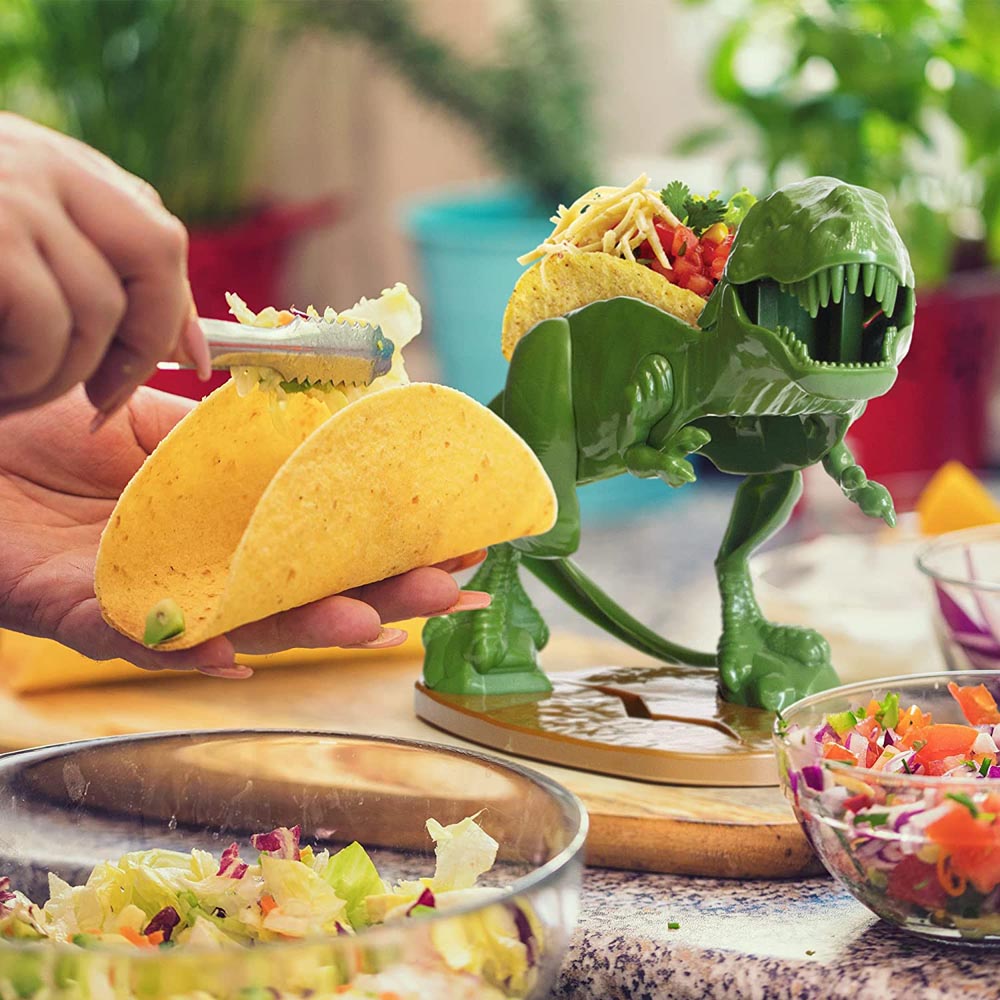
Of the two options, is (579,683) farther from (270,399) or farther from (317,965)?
(317,965)

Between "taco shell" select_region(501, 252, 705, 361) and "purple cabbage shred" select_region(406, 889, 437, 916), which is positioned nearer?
"purple cabbage shred" select_region(406, 889, 437, 916)

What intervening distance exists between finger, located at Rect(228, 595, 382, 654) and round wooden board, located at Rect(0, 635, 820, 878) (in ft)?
0.48

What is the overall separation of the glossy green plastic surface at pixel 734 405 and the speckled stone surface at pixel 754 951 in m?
0.17

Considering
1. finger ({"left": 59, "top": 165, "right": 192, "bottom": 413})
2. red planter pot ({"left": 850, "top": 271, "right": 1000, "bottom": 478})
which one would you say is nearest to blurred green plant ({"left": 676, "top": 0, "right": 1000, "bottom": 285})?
red planter pot ({"left": 850, "top": 271, "right": 1000, "bottom": 478})

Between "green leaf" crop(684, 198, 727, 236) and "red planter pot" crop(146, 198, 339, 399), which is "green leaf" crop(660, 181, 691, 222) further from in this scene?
"red planter pot" crop(146, 198, 339, 399)

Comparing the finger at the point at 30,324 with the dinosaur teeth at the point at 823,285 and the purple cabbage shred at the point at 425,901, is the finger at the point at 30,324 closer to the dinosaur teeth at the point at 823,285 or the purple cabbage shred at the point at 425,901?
the purple cabbage shred at the point at 425,901

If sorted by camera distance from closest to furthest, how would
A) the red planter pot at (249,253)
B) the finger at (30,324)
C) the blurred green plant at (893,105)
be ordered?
1. the finger at (30,324)
2. the blurred green plant at (893,105)
3. the red planter pot at (249,253)

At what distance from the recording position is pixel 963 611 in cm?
106

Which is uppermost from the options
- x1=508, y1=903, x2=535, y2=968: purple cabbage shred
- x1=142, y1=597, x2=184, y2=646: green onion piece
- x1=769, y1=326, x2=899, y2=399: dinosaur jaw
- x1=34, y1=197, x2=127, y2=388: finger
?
x1=34, y1=197, x2=127, y2=388: finger

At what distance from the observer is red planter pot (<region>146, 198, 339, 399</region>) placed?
2826 mm

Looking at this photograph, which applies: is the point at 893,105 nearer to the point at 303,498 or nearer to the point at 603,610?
the point at 603,610

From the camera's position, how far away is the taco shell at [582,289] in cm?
92

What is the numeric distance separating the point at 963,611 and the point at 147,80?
2.18 meters

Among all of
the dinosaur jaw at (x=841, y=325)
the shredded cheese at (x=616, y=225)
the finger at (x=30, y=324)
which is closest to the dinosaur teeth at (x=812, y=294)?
the dinosaur jaw at (x=841, y=325)
